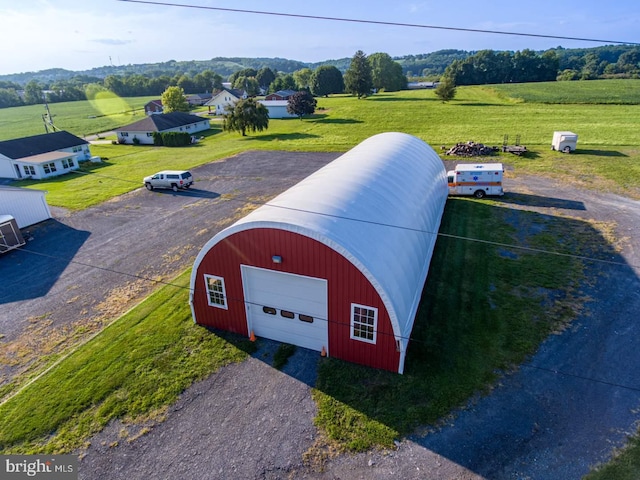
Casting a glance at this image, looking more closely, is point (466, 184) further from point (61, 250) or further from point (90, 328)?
point (61, 250)

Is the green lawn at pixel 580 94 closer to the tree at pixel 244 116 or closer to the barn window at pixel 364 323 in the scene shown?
the tree at pixel 244 116

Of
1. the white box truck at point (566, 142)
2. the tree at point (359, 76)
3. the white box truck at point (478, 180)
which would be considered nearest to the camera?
the white box truck at point (478, 180)

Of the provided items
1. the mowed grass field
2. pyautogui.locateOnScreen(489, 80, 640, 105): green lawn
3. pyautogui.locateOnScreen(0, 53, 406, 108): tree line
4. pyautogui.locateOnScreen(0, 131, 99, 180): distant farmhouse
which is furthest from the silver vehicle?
pyautogui.locateOnScreen(0, 53, 406, 108): tree line

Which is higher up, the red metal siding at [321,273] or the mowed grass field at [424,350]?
the red metal siding at [321,273]

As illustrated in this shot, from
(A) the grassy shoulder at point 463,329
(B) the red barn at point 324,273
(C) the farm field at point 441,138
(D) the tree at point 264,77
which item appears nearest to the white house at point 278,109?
(C) the farm field at point 441,138

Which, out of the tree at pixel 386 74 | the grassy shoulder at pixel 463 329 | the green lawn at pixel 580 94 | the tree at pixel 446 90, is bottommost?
the grassy shoulder at pixel 463 329

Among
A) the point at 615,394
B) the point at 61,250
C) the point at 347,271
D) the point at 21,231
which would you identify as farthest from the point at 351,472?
the point at 21,231

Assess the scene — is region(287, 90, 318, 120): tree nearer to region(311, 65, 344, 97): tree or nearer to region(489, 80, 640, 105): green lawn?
region(489, 80, 640, 105): green lawn
